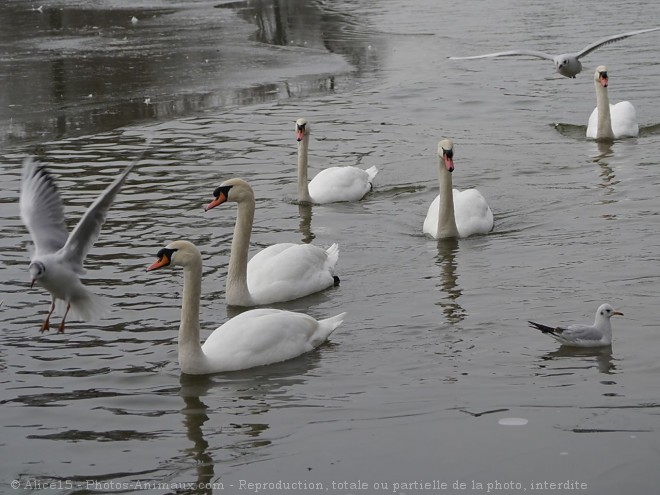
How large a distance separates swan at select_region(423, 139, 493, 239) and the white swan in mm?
4374

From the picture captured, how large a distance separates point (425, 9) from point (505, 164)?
16.5 m

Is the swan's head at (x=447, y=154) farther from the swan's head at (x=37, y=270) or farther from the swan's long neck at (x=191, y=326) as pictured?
the swan's head at (x=37, y=270)

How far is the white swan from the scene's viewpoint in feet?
53.1

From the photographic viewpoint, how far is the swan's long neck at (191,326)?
8562 mm

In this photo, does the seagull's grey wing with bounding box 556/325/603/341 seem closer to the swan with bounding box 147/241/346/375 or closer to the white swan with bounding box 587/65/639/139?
the swan with bounding box 147/241/346/375

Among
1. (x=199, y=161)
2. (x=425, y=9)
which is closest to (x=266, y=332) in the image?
(x=199, y=161)

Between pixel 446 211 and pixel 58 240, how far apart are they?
16.3 ft

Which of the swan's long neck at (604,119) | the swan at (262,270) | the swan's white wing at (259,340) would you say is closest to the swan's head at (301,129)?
the swan at (262,270)

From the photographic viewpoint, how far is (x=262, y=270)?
10531 millimetres

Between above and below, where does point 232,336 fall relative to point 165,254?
below

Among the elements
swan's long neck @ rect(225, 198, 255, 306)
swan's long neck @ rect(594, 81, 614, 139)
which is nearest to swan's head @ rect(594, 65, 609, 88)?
swan's long neck @ rect(594, 81, 614, 139)

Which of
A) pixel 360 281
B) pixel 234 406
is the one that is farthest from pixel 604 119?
pixel 234 406

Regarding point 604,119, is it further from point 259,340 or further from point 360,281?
point 259,340

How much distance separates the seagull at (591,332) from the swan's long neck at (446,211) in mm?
3384
